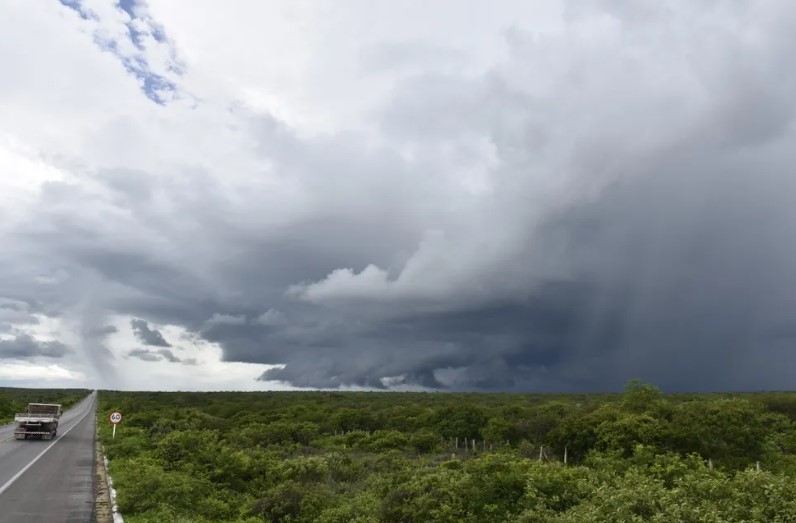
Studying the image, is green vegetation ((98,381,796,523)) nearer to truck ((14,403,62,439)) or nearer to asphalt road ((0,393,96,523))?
asphalt road ((0,393,96,523))

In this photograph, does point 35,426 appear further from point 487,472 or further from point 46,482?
point 487,472

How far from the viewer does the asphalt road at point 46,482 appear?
1681 cm

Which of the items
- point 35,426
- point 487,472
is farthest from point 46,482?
point 35,426

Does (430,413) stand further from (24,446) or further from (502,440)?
(24,446)

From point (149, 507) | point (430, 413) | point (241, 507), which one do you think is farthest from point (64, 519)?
point (430, 413)

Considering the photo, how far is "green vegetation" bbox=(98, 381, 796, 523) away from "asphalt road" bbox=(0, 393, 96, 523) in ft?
4.20

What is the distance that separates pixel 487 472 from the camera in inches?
737

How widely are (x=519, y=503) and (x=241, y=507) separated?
9.49 meters

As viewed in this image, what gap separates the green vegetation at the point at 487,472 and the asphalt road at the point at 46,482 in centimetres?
128

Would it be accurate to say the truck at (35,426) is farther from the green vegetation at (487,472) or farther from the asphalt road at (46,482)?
the green vegetation at (487,472)

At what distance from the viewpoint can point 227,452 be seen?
2859 cm

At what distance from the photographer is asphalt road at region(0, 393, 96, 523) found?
1681 cm

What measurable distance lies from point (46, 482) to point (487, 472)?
16.4m

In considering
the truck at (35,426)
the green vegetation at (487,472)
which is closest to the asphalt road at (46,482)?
the green vegetation at (487,472)
